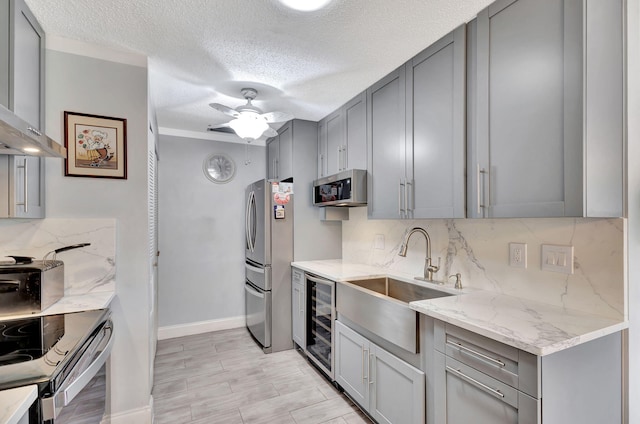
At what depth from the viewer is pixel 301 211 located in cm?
328

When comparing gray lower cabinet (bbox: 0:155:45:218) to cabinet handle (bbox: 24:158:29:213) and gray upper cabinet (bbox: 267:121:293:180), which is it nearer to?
cabinet handle (bbox: 24:158:29:213)

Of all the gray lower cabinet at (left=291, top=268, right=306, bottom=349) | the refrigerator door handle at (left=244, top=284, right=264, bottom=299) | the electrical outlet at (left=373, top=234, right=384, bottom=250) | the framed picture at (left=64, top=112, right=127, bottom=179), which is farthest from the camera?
the refrigerator door handle at (left=244, top=284, right=264, bottom=299)

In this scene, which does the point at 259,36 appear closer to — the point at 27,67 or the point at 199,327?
the point at 27,67

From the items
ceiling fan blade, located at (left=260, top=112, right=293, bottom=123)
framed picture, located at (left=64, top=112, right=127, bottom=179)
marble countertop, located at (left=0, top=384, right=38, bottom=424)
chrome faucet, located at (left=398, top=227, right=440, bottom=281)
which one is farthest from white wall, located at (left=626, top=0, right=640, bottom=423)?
framed picture, located at (left=64, top=112, right=127, bottom=179)

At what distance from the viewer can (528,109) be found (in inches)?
54.6

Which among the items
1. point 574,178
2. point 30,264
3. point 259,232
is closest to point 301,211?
point 259,232

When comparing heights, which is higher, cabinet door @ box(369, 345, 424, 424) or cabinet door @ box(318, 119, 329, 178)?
cabinet door @ box(318, 119, 329, 178)

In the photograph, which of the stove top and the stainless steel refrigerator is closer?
the stove top

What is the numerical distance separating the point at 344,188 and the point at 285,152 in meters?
A: 1.08

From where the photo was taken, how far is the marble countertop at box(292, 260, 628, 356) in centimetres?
110

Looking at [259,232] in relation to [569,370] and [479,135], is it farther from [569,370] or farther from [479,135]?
[569,370]

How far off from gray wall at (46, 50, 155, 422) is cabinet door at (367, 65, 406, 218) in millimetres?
1662

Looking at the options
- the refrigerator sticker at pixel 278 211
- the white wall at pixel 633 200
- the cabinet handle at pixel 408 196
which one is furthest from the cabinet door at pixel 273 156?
the white wall at pixel 633 200

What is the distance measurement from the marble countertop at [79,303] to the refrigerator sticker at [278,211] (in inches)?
60.6
